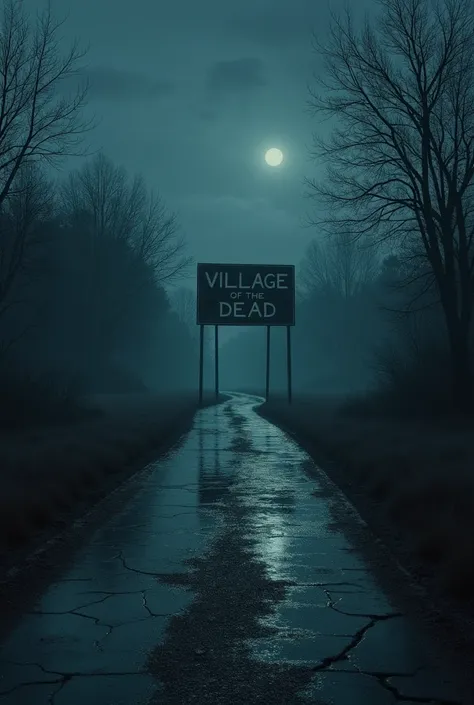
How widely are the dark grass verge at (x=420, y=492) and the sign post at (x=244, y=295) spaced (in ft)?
62.7

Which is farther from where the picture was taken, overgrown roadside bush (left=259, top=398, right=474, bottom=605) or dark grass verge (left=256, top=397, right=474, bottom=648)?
overgrown roadside bush (left=259, top=398, right=474, bottom=605)

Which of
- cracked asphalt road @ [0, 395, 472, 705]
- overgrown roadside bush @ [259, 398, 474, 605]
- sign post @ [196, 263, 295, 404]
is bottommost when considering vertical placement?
cracked asphalt road @ [0, 395, 472, 705]

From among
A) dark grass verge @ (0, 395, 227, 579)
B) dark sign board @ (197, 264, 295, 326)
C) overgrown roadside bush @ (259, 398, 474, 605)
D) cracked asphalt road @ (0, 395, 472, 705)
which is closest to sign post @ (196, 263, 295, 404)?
dark sign board @ (197, 264, 295, 326)

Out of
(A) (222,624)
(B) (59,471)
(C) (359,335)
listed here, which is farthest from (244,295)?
(C) (359,335)

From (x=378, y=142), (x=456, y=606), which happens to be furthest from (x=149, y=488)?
(x=378, y=142)

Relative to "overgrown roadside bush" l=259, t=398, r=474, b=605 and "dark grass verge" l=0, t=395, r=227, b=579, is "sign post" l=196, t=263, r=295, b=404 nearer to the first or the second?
"dark grass verge" l=0, t=395, r=227, b=579

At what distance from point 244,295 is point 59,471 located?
29.6 metres

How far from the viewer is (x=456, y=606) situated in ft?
21.1

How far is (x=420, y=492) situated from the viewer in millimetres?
10789

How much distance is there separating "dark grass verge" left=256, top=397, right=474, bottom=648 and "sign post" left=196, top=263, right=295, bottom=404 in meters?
19.1

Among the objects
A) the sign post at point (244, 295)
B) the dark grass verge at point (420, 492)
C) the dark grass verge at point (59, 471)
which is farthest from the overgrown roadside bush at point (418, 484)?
the sign post at point (244, 295)

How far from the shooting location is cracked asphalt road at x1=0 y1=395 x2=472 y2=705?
15.4 feet

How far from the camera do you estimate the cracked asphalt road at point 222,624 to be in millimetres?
4684

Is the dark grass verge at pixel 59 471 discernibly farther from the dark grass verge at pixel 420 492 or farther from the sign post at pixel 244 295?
the sign post at pixel 244 295
